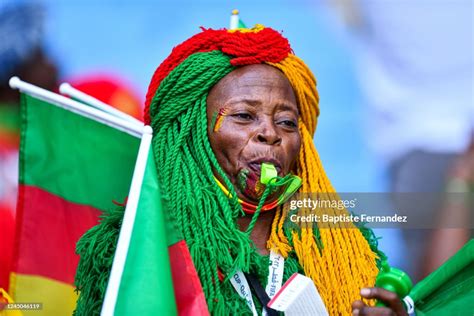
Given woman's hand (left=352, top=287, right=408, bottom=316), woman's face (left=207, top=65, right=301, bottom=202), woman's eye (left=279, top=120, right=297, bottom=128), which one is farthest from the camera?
woman's eye (left=279, top=120, right=297, bottom=128)

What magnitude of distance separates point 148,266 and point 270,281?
56 centimetres

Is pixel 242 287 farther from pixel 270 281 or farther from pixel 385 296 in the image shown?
pixel 385 296

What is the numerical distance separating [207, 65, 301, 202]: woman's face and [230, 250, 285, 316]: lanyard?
8.7 inches

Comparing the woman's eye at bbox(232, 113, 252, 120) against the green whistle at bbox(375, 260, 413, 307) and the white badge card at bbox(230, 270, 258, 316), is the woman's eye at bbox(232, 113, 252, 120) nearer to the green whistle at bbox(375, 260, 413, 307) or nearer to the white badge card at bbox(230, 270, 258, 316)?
the white badge card at bbox(230, 270, 258, 316)

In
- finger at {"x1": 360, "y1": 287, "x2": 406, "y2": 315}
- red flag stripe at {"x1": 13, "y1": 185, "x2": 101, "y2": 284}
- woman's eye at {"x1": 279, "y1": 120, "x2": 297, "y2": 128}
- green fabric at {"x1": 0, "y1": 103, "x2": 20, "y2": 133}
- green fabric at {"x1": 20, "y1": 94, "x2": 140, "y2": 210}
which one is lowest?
finger at {"x1": 360, "y1": 287, "x2": 406, "y2": 315}

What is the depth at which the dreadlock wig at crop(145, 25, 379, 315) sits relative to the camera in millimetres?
2781

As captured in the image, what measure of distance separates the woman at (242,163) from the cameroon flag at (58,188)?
22cm

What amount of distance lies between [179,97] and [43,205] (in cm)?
61

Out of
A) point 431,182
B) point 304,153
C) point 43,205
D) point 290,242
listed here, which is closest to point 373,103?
point 431,182

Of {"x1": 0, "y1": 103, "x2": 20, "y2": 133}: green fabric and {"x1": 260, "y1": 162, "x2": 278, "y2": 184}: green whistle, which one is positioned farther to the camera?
{"x1": 0, "y1": 103, "x2": 20, "y2": 133}: green fabric

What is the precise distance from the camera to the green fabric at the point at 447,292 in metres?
2.59

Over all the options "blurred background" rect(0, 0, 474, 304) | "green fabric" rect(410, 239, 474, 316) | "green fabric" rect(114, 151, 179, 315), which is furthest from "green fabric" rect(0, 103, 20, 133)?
"green fabric" rect(410, 239, 474, 316)

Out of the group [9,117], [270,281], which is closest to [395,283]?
[270,281]

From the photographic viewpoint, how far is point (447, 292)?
262 cm
